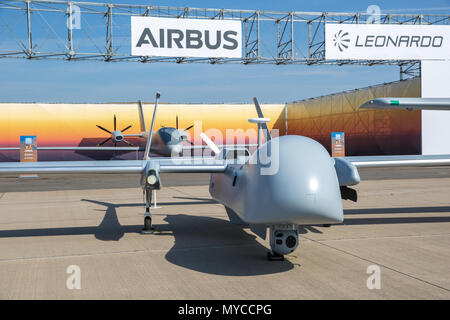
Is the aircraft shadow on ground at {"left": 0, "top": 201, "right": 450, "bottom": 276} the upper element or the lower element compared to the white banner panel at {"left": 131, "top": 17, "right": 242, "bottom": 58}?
lower

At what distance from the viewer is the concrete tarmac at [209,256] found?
631cm

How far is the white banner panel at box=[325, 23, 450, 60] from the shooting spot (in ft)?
95.9

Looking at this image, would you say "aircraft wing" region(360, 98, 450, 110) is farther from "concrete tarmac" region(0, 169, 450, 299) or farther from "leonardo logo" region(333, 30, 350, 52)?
"leonardo logo" region(333, 30, 350, 52)

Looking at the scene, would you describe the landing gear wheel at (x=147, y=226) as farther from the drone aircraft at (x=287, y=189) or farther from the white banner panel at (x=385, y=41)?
the white banner panel at (x=385, y=41)

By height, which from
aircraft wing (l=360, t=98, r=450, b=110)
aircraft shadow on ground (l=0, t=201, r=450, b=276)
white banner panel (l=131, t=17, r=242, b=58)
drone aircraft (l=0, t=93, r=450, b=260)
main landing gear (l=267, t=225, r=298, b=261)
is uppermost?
white banner panel (l=131, t=17, r=242, b=58)

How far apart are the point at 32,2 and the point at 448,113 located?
93.9 feet

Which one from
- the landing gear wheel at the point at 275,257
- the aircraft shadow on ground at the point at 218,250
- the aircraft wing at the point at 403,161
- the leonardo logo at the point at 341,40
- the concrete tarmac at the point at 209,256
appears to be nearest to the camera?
the concrete tarmac at the point at 209,256

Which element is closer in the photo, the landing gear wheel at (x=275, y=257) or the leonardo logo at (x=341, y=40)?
the landing gear wheel at (x=275, y=257)

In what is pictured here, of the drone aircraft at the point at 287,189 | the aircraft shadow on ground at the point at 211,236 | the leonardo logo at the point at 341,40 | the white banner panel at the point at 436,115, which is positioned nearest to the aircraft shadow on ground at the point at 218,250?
the aircraft shadow on ground at the point at 211,236

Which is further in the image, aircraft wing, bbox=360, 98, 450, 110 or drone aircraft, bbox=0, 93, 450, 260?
aircraft wing, bbox=360, 98, 450, 110

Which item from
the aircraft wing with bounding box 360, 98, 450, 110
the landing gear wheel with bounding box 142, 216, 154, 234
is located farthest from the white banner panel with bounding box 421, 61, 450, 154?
the landing gear wheel with bounding box 142, 216, 154, 234

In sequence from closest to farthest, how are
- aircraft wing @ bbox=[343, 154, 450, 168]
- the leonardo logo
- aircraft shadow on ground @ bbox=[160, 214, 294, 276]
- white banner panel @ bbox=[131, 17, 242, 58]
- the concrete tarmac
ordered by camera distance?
the concrete tarmac < aircraft shadow on ground @ bbox=[160, 214, 294, 276] < aircraft wing @ bbox=[343, 154, 450, 168] < white banner panel @ bbox=[131, 17, 242, 58] < the leonardo logo

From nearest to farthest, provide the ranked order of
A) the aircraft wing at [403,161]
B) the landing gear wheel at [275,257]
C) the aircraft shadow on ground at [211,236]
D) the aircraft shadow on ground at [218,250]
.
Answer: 1. the aircraft shadow on ground at [218,250]
2. the aircraft shadow on ground at [211,236]
3. the landing gear wheel at [275,257]
4. the aircraft wing at [403,161]
